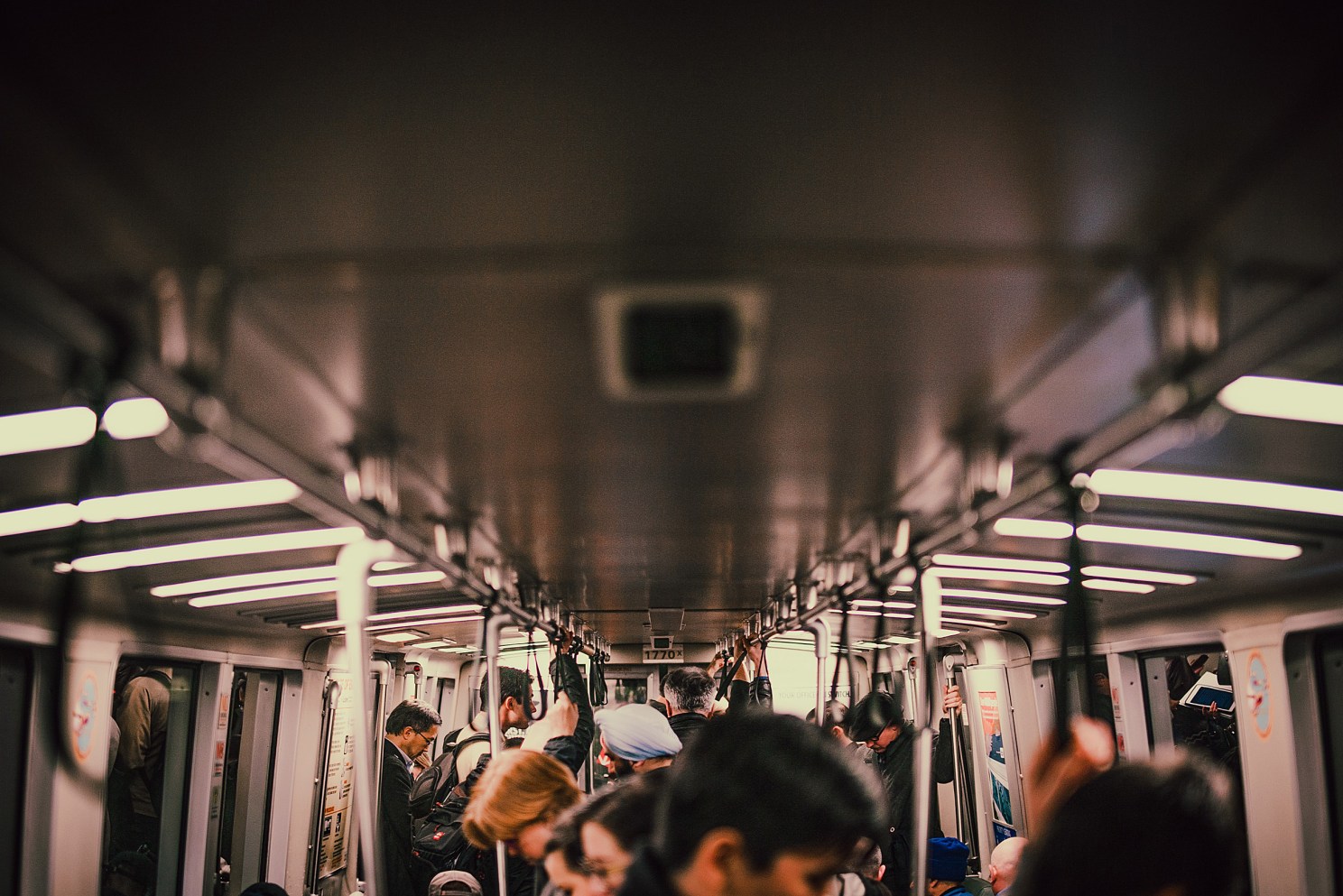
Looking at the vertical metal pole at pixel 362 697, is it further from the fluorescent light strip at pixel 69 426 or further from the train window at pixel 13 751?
the train window at pixel 13 751

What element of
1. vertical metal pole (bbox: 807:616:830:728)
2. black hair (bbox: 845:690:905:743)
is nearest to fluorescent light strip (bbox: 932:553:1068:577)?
vertical metal pole (bbox: 807:616:830:728)

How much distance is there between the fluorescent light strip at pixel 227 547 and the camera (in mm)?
4418

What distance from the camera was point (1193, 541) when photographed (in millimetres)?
4484

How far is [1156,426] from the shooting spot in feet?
7.55

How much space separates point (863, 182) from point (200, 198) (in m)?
1.11

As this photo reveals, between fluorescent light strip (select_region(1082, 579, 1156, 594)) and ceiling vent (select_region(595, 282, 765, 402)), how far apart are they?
423cm

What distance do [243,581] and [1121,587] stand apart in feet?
17.1

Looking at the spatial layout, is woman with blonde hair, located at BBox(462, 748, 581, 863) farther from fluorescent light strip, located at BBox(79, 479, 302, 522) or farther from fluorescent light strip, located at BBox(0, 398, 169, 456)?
fluorescent light strip, located at BBox(0, 398, 169, 456)

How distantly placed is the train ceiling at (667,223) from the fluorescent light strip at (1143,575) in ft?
6.36

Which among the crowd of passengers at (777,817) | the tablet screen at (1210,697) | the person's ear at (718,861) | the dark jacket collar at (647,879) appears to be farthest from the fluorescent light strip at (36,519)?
the tablet screen at (1210,697)

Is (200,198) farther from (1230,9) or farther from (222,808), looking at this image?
(222,808)

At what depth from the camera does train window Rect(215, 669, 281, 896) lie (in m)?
7.76

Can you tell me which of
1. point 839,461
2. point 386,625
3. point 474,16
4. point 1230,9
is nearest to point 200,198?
point 474,16

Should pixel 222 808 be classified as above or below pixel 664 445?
below
